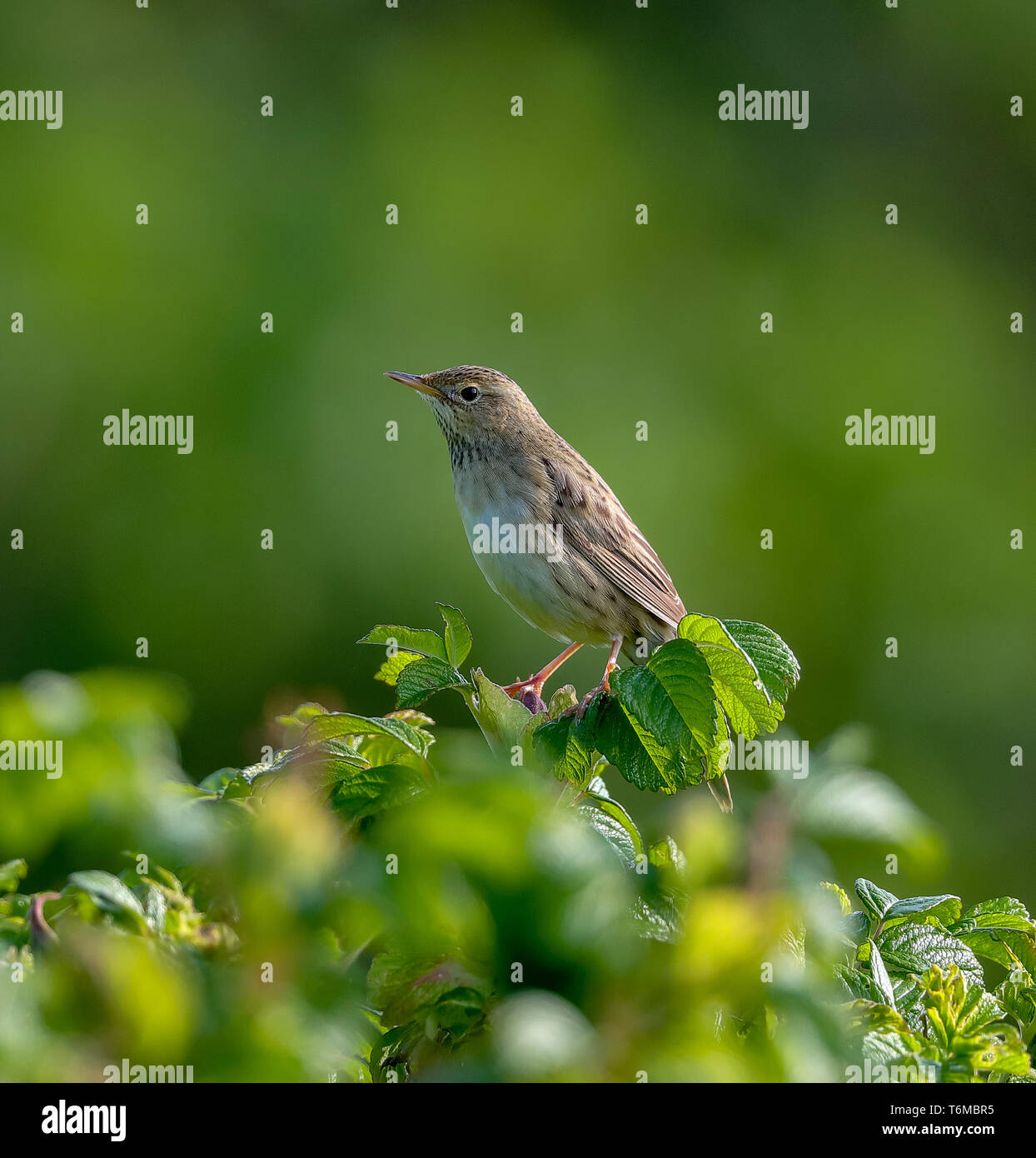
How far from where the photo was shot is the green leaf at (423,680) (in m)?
2.08

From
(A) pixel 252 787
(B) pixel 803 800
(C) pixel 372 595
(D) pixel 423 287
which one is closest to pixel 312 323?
(D) pixel 423 287

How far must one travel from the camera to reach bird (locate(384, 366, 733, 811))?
4821 mm

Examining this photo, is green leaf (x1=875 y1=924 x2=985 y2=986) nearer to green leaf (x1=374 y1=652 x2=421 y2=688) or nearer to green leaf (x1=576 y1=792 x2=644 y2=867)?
green leaf (x1=576 y1=792 x2=644 y2=867)

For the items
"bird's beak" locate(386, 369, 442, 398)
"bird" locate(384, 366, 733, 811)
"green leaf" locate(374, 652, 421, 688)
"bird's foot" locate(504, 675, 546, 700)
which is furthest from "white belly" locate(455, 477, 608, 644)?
"green leaf" locate(374, 652, 421, 688)

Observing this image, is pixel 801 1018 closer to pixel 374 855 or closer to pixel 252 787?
pixel 374 855

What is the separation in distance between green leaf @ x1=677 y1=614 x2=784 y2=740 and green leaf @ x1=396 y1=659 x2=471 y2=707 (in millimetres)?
385

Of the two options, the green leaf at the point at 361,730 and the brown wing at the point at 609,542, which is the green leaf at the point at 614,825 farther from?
the brown wing at the point at 609,542

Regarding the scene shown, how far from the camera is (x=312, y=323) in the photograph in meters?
9.73

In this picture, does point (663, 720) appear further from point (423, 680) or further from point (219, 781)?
point (219, 781)

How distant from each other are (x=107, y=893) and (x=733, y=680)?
107 centimetres

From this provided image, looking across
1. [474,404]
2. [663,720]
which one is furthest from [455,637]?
[474,404]

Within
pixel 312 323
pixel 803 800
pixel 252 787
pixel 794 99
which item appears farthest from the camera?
pixel 794 99

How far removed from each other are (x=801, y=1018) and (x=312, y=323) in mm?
9213

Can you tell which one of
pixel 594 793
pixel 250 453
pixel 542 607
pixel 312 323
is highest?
pixel 312 323
